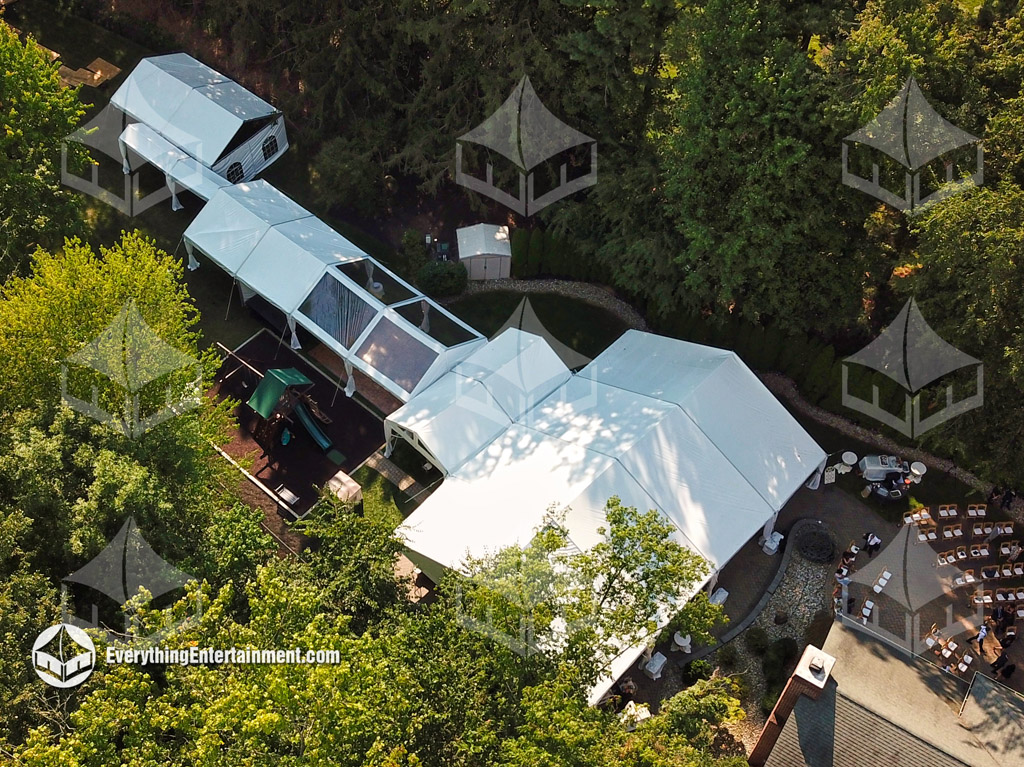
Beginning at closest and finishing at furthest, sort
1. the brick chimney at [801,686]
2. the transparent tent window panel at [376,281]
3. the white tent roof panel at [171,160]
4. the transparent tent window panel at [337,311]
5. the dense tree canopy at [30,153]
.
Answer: the brick chimney at [801,686] < the dense tree canopy at [30,153] < the transparent tent window panel at [337,311] < the transparent tent window panel at [376,281] < the white tent roof panel at [171,160]

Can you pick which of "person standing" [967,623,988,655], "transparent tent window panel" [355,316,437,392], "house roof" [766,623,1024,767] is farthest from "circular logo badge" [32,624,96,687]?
"person standing" [967,623,988,655]

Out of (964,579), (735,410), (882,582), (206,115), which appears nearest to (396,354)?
(735,410)

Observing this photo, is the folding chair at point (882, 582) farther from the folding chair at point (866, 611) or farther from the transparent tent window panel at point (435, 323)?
the transparent tent window panel at point (435, 323)

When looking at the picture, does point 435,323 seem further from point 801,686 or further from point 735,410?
point 801,686

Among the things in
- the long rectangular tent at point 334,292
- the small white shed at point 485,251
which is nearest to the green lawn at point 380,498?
the long rectangular tent at point 334,292

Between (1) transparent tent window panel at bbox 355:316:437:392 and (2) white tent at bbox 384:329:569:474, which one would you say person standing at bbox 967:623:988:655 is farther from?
(1) transparent tent window panel at bbox 355:316:437:392
